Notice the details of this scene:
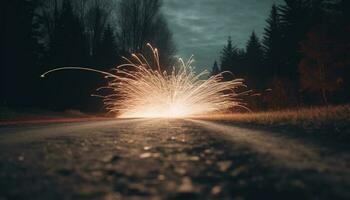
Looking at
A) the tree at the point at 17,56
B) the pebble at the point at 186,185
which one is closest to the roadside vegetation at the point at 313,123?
the pebble at the point at 186,185

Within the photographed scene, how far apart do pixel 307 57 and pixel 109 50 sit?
19090 millimetres

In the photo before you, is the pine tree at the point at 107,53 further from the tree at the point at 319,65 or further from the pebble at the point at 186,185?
the pebble at the point at 186,185

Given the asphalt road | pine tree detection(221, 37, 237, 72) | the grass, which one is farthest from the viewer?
pine tree detection(221, 37, 237, 72)

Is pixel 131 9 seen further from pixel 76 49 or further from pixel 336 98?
pixel 336 98

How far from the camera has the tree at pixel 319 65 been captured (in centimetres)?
3109

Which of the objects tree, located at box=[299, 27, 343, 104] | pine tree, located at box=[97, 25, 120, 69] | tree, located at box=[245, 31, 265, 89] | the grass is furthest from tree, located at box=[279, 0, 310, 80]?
the grass

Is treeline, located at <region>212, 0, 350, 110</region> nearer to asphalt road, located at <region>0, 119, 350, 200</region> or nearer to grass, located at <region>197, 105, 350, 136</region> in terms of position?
grass, located at <region>197, 105, 350, 136</region>

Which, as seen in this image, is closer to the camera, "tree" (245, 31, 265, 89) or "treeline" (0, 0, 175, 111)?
"treeline" (0, 0, 175, 111)

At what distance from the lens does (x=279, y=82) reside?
123 feet

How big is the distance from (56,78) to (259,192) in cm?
3226

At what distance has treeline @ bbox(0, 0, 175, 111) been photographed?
29.3m

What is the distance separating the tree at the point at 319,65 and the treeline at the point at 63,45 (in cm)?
1659

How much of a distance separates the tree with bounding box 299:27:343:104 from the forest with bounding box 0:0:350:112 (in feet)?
0.25

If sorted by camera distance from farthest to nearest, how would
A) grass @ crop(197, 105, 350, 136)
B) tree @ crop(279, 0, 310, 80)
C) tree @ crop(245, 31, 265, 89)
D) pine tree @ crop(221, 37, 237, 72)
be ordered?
Answer: pine tree @ crop(221, 37, 237, 72) < tree @ crop(245, 31, 265, 89) < tree @ crop(279, 0, 310, 80) < grass @ crop(197, 105, 350, 136)
